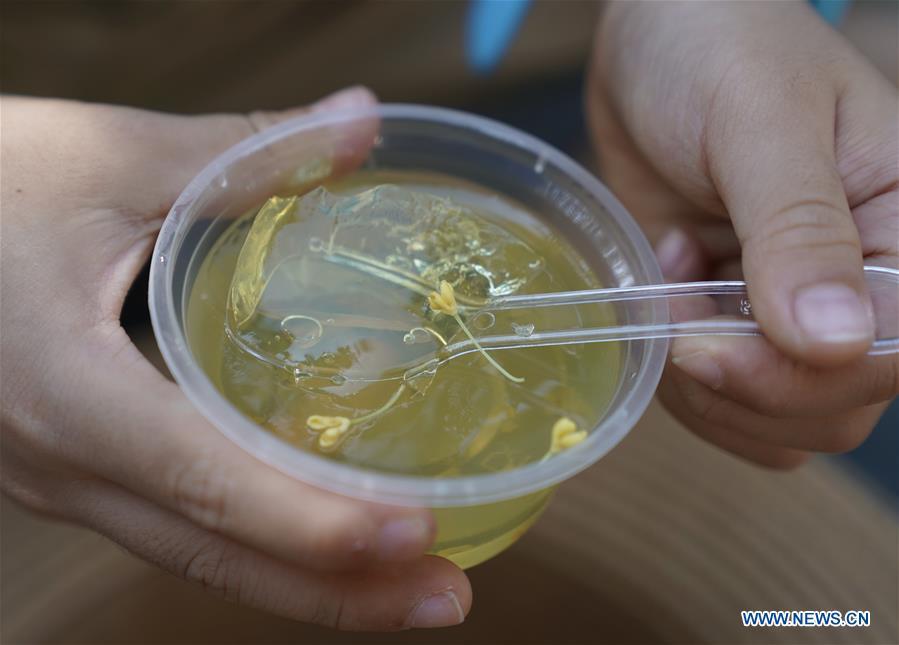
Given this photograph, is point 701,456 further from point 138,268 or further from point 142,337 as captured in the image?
point 142,337

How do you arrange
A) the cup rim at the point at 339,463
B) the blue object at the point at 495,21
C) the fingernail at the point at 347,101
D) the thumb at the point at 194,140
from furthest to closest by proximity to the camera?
the blue object at the point at 495,21 → the fingernail at the point at 347,101 → the thumb at the point at 194,140 → the cup rim at the point at 339,463

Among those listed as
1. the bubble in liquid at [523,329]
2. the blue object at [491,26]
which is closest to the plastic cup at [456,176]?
the bubble in liquid at [523,329]

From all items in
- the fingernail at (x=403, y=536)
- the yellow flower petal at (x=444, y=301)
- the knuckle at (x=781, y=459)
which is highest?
the yellow flower petal at (x=444, y=301)

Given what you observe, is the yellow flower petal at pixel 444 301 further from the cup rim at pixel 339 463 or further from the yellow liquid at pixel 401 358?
the cup rim at pixel 339 463

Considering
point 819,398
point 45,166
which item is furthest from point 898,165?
point 45,166

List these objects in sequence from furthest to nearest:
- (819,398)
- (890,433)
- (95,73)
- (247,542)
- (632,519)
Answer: (890,433) → (95,73) → (632,519) → (819,398) → (247,542)

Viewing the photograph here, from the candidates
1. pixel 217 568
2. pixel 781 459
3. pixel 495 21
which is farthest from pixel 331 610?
pixel 495 21

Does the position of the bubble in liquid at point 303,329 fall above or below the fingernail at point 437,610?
above
